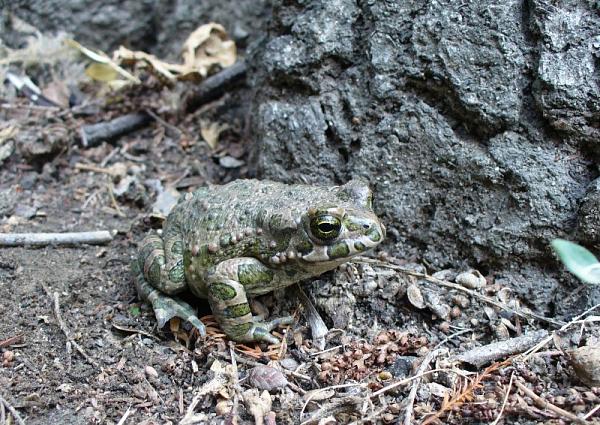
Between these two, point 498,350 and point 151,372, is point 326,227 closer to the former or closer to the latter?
point 498,350

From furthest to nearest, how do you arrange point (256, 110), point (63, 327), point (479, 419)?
point (256, 110)
point (63, 327)
point (479, 419)

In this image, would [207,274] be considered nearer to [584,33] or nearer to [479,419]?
[479,419]

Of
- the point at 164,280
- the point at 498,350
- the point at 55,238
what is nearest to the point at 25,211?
the point at 55,238

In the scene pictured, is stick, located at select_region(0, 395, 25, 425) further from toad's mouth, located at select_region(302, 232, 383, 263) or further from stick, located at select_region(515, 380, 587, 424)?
stick, located at select_region(515, 380, 587, 424)

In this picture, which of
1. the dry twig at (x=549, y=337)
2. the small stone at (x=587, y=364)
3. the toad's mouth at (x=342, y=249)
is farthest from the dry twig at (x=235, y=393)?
the small stone at (x=587, y=364)

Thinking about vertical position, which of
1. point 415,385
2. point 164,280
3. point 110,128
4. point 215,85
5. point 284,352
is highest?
point 415,385

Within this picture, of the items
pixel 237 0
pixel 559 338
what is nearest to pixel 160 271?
pixel 559 338
